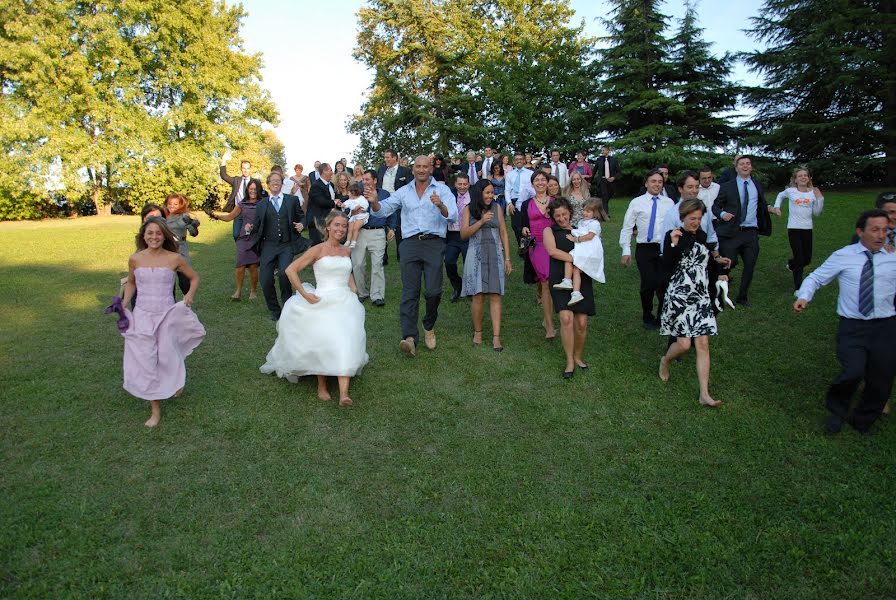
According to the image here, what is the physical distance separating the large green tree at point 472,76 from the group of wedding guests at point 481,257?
21.4 metres

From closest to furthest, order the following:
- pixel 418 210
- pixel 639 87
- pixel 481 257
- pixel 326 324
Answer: pixel 326 324
pixel 418 210
pixel 481 257
pixel 639 87

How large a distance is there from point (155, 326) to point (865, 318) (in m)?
5.96

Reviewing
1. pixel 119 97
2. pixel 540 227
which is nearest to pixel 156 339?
pixel 540 227

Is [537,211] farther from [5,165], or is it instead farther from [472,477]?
[5,165]

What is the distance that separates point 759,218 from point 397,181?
6.76 m

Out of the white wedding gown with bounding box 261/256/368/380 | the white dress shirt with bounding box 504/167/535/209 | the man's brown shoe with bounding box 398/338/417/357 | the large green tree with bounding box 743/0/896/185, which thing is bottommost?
the man's brown shoe with bounding box 398/338/417/357

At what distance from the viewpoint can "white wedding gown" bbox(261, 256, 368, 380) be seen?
565cm

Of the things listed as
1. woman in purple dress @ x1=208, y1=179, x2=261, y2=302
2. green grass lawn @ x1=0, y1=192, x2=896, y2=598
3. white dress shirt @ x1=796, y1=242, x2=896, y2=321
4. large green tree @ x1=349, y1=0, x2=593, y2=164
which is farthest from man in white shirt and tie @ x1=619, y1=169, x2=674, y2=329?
large green tree @ x1=349, y1=0, x2=593, y2=164

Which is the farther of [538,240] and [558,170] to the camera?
[558,170]

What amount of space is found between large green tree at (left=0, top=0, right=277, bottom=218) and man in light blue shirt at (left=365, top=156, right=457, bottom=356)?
27835 mm

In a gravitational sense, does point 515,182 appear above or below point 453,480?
above

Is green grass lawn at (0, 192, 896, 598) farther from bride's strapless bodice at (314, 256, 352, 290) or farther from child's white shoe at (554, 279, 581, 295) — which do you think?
bride's strapless bodice at (314, 256, 352, 290)

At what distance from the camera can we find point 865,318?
15.6 ft

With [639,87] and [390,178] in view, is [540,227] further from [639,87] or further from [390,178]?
[639,87]
